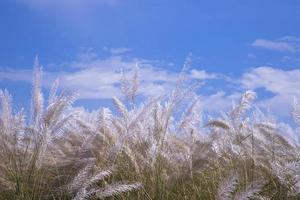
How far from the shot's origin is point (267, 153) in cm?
451

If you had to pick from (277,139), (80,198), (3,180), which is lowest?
(80,198)

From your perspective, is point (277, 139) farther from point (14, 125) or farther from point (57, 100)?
point (14, 125)

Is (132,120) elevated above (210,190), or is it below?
above

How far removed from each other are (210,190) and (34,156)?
3.86 feet

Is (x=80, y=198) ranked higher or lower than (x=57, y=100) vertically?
lower

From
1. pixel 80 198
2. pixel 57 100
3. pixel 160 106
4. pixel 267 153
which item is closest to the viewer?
pixel 80 198

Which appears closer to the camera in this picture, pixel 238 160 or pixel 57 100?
pixel 57 100

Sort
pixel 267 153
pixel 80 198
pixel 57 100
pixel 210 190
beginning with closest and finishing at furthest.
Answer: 1. pixel 80 198
2. pixel 57 100
3. pixel 210 190
4. pixel 267 153

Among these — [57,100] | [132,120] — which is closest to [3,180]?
[57,100]

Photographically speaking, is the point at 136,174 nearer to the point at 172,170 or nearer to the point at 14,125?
the point at 172,170

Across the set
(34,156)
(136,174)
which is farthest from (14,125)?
(136,174)

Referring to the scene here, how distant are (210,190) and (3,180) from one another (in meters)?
1.35

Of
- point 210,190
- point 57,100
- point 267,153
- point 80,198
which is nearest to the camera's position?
point 80,198

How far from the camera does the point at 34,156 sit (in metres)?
3.91
